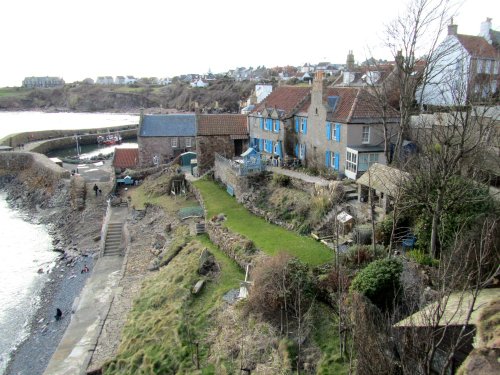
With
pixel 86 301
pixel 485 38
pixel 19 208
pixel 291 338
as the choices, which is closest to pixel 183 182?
pixel 86 301

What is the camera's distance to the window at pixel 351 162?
2684 centimetres

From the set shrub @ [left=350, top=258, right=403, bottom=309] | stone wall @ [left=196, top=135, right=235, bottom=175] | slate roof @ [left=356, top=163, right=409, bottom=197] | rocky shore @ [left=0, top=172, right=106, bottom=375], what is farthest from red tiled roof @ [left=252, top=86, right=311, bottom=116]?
shrub @ [left=350, top=258, right=403, bottom=309]

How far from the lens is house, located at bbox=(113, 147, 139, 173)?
48.4 meters

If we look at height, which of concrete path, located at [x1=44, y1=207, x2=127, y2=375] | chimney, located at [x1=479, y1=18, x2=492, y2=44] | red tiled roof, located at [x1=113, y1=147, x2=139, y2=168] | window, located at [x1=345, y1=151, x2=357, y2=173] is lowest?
concrete path, located at [x1=44, y1=207, x2=127, y2=375]

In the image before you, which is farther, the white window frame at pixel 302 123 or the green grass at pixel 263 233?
the white window frame at pixel 302 123

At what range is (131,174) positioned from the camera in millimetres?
45594

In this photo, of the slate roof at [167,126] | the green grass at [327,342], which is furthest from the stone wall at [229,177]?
the green grass at [327,342]

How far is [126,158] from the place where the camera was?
4925cm

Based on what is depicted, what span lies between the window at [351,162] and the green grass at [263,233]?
261 inches

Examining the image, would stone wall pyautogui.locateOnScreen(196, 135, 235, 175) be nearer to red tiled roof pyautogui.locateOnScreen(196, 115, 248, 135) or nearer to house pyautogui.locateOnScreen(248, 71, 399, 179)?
red tiled roof pyautogui.locateOnScreen(196, 115, 248, 135)

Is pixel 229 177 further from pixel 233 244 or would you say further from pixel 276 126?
pixel 233 244

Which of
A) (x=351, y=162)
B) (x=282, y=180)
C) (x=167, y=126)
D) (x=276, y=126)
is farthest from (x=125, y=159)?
(x=351, y=162)

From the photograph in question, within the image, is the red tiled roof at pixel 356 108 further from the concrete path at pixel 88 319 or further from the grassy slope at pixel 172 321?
the concrete path at pixel 88 319

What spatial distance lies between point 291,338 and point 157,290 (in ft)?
30.9
